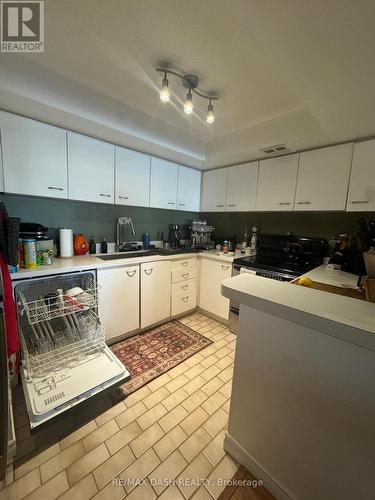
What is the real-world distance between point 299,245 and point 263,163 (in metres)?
1.05

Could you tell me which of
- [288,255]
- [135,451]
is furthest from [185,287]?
[135,451]

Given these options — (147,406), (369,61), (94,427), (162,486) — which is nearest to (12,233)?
(94,427)

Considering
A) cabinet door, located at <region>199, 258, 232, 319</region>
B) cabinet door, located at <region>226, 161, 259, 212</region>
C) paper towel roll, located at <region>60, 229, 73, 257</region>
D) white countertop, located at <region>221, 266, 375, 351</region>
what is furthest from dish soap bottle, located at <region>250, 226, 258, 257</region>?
paper towel roll, located at <region>60, 229, 73, 257</region>

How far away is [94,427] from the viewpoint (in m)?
1.28

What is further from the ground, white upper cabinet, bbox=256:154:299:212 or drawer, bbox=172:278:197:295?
white upper cabinet, bbox=256:154:299:212

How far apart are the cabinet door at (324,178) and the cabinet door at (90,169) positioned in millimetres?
1999

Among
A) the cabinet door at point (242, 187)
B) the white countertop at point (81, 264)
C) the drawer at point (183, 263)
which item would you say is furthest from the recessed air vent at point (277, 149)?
the drawer at point (183, 263)

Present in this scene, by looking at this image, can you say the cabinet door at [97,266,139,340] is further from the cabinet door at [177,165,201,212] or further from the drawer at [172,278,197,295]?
the cabinet door at [177,165,201,212]

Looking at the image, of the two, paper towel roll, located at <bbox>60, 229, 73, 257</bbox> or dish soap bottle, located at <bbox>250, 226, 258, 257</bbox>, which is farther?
dish soap bottle, located at <bbox>250, 226, 258, 257</bbox>

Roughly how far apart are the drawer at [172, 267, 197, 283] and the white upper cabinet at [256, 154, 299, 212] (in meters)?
1.13

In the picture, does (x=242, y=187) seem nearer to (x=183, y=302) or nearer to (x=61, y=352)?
(x=183, y=302)

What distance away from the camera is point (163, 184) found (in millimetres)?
2602

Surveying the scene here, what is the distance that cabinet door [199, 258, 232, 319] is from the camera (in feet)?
8.13

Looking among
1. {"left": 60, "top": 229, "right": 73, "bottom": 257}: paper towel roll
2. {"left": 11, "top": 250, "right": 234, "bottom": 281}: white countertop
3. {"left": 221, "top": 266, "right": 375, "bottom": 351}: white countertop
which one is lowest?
{"left": 11, "top": 250, "right": 234, "bottom": 281}: white countertop
